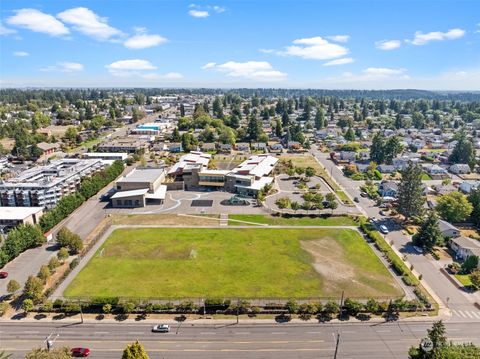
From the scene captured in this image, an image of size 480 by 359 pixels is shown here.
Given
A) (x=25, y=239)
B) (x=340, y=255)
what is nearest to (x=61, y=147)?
(x=25, y=239)

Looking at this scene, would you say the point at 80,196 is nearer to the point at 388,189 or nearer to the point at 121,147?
the point at 121,147

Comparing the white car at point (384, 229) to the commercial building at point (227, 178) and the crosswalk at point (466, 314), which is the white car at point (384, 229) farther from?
the commercial building at point (227, 178)

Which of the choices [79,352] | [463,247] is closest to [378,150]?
[463,247]

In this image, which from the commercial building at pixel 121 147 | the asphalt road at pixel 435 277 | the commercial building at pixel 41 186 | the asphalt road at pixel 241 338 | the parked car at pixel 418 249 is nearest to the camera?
the asphalt road at pixel 241 338

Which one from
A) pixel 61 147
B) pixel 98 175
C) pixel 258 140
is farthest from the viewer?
pixel 258 140

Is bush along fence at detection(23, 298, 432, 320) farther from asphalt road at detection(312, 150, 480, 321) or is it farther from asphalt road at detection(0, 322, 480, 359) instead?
asphalt road at detection(312, 150, 480, 321)

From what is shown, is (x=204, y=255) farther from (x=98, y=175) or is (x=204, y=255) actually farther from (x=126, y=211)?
(x=98, y=175)

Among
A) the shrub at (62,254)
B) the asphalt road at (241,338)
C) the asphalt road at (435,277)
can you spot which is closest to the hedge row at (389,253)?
the asphalt road at (435,277)
